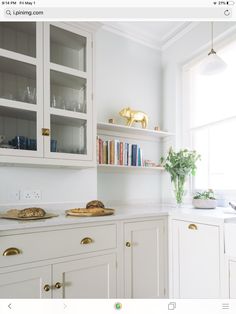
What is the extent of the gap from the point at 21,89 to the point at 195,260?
125 centimetres

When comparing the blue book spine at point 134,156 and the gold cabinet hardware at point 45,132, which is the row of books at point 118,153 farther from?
the gold cabinet hardware at point 45,132

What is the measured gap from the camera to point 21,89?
1294 mm

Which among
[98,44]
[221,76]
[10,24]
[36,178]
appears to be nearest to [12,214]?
[36,178]

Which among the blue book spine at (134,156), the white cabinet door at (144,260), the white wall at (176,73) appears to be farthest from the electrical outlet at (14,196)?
the white wall at (176,73)

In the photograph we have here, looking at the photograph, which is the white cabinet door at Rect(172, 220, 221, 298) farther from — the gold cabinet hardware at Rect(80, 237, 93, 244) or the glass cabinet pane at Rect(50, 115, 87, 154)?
the glass cabinet pane at Rect(50, 115, 87, 154)

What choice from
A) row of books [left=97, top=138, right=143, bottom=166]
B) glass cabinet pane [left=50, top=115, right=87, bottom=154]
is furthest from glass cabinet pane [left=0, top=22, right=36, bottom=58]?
row of books [left=97, top=138, right=143, bottom=166]

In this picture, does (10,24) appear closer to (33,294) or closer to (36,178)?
(36,178)

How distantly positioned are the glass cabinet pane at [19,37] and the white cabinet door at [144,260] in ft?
3.43

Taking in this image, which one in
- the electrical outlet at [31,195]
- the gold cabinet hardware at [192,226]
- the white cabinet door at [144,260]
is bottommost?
the white cabinet door at [144,260]

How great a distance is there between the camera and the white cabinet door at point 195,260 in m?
1.20

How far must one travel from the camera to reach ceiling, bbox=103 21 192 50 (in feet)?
6.54

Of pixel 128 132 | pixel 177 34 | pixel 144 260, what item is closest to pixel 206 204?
pixel 144 260

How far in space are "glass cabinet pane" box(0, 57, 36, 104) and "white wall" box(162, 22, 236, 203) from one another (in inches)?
48.2

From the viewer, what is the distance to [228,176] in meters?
1.77
